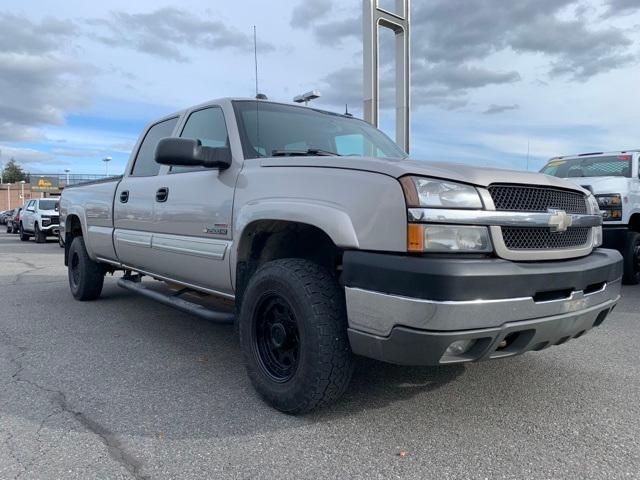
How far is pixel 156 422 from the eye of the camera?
9.77ft

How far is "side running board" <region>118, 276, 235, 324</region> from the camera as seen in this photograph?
3.64 metres

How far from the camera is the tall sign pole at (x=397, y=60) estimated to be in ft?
42.3

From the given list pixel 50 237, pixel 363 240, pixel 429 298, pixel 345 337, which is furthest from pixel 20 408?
pixel 50 237

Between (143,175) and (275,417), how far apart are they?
9.87 feet

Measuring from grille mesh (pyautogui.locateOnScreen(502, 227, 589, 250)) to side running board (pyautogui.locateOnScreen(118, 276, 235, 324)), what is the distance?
1869mm

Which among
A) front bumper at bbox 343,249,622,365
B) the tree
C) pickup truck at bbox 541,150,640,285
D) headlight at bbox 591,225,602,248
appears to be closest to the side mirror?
front bumper at bbox 343,249,622,365

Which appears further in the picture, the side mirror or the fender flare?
the side mirror

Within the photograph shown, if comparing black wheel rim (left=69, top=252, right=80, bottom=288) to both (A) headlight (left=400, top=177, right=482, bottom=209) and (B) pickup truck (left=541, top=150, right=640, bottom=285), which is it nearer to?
(A) headlight (left=400, top=177, right=482, bottom=209)

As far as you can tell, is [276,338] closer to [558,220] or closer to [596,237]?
[558,220]

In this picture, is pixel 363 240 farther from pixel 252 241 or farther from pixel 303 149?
pixel 303 149

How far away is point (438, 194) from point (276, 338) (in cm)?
130

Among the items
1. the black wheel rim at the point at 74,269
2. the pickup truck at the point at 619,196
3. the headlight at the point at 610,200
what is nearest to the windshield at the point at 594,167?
the pickup truck at the point at 619,196

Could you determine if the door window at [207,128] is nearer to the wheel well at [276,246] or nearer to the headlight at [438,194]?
the wheel well at [276,246]

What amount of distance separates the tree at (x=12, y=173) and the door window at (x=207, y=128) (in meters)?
116
